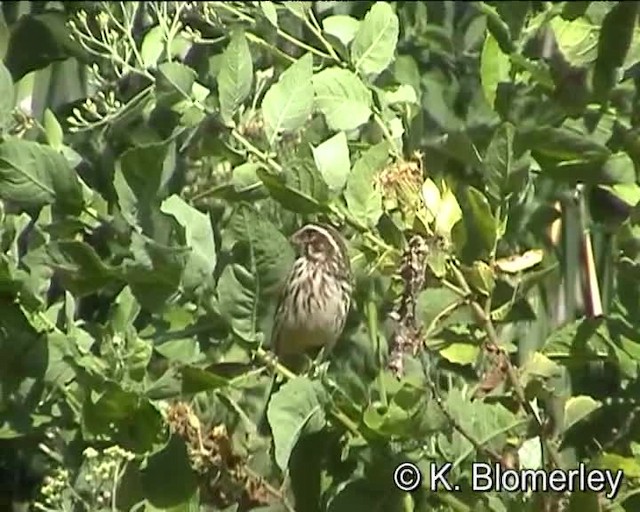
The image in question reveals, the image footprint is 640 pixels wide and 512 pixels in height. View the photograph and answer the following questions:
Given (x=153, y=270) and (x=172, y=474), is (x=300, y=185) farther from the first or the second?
(x=172, y=474)

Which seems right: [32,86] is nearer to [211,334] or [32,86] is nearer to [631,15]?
[211,334]

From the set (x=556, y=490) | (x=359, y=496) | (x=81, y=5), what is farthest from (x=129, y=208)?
(x=81, y=5)

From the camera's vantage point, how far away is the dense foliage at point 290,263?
1.20 m

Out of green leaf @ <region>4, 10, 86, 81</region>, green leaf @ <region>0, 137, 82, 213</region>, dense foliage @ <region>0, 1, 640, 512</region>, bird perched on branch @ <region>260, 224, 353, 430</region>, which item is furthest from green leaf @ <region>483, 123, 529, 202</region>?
green leaf @ <region>4, 10, 86, 81</region>

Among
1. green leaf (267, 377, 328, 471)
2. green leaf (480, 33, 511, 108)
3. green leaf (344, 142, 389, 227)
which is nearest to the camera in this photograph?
green leaf (267, 377, 328, 471)

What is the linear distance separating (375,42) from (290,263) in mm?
246

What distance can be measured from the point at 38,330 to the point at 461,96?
710 millimetres

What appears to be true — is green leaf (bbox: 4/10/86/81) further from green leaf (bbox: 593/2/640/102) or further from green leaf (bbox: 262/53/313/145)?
green leaf (bbox: 593/2/640/102)

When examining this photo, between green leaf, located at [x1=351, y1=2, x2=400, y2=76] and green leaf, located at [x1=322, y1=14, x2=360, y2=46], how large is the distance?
0.19ft

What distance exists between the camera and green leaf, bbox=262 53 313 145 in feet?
4.15

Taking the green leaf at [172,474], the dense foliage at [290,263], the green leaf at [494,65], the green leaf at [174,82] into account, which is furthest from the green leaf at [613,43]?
the green leaf at [172,474]

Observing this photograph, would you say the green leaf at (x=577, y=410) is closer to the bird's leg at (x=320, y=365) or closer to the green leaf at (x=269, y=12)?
the bird's leg at (x=320, y=365)

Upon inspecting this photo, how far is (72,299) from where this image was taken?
1369mm

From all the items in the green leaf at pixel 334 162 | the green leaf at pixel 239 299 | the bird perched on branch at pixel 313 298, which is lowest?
the bird perched on branch at pixel 313 298
